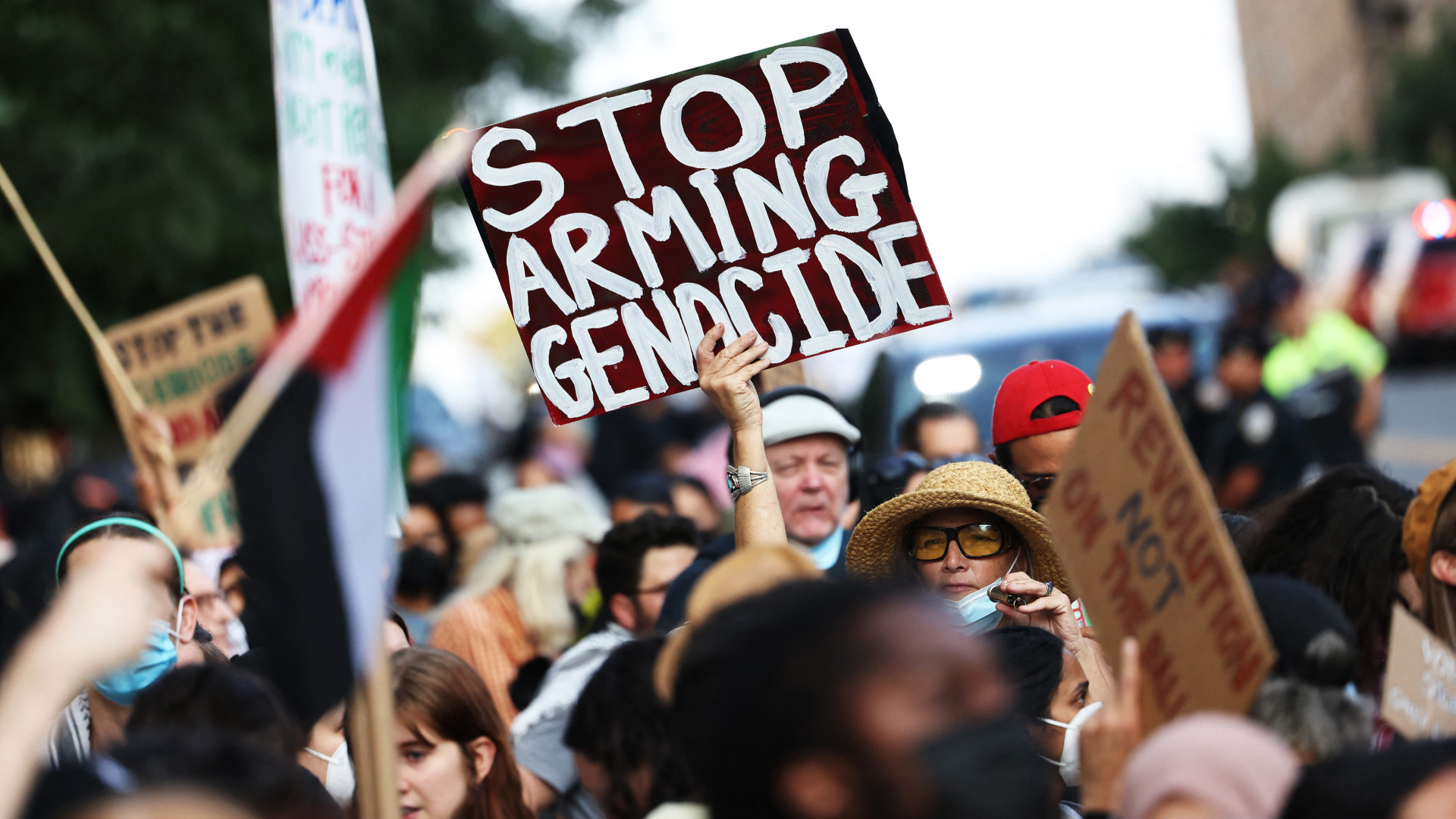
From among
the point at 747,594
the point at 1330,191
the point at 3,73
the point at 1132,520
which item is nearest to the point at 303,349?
the point at 747,594

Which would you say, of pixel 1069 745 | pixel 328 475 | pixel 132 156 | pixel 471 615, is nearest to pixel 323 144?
pixel 471 615

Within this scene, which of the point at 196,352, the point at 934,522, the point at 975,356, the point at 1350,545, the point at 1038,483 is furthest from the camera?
the point at 975,356

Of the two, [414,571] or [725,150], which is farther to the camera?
[414,571]

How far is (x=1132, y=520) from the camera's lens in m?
2.48

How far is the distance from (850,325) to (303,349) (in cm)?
191

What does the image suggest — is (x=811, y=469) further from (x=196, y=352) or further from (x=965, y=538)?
(x=196, y=352)

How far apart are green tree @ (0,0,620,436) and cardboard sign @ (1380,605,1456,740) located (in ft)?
38.5

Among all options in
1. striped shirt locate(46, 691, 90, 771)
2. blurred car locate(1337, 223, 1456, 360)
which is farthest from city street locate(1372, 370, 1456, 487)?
striped shirt locate(46, 691, 90, 771)

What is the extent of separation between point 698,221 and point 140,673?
1.71 meters

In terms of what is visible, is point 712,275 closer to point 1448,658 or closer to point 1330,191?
point 1448,658

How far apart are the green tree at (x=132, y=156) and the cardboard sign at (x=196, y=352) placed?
21.9 ft

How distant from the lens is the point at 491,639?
18.6 feet

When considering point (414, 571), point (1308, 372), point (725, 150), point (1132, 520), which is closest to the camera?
point (1132, 520)

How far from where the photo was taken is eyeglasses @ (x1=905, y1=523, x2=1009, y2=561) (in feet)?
12.6
